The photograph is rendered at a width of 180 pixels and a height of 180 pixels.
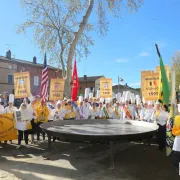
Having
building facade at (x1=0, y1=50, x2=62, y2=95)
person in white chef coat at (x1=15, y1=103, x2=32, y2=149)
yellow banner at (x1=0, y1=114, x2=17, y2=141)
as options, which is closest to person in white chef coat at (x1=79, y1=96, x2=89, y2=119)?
person in white chef coat at (x1=15, y1=103, x2=32, y2=149)

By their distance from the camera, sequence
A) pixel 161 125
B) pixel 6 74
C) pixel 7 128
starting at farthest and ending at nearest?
pixel 6 74, pixel 7 128, pixel 161 125

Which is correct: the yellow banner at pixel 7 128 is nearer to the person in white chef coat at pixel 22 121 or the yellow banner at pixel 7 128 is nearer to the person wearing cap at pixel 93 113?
the person in white chef coat at pixel 22 121

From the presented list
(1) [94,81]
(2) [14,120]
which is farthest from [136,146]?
A: (1) [94,81]

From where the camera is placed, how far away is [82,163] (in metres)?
6.14

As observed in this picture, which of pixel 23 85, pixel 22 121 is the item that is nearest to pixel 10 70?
pixel 23 85

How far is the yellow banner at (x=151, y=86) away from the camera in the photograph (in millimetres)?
8219

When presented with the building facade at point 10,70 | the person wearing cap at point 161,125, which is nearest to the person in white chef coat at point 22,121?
the person wearing cap at point 161,125

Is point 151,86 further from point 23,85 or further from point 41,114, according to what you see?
point 23,85

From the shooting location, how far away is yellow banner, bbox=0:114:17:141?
8.27m

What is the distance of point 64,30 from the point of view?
17.6 metres

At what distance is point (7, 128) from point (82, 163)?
369cm

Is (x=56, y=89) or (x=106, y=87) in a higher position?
(x=106, y=87)

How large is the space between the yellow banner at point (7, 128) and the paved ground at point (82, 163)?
0.36 m

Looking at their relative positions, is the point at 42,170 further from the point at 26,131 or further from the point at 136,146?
the point at 136,146
